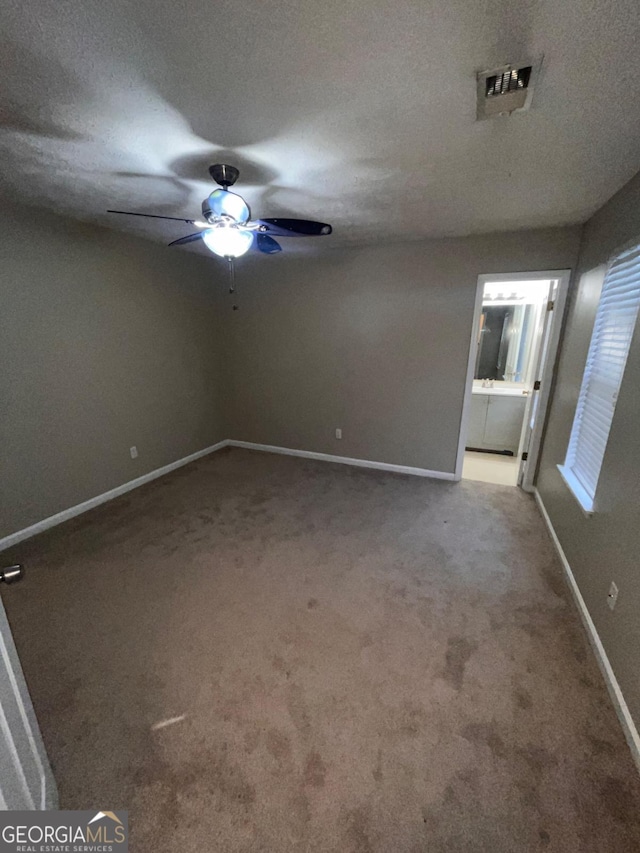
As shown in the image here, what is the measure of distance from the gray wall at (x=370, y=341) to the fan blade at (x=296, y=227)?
64.8 inches

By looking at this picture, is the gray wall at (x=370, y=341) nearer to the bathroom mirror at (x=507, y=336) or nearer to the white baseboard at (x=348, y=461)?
the white baseboard at (x=348, y=461)

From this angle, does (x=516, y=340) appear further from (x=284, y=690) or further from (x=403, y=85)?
(x=284, y=690)

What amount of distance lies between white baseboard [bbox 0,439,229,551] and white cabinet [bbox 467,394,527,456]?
3.72 m

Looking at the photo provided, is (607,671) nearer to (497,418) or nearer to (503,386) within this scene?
(497,418)

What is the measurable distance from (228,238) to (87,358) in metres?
1.85

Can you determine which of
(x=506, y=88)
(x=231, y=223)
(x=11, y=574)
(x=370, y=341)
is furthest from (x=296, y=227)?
(x=11, y=574)

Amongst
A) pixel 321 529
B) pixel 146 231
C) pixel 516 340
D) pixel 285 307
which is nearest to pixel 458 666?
pixel 321 529

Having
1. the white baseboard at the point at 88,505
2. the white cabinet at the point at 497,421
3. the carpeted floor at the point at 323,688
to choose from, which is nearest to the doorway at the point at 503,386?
the white cabinet at the point at 497,421

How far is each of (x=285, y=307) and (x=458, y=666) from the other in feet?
11.7

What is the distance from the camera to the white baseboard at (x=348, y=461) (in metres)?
3.66

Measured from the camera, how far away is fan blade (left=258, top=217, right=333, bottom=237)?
189 centimetres

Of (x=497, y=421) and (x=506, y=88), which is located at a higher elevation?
(x=506, y=88)

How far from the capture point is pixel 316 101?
1.31 metres

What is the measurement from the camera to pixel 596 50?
3.45 ft
